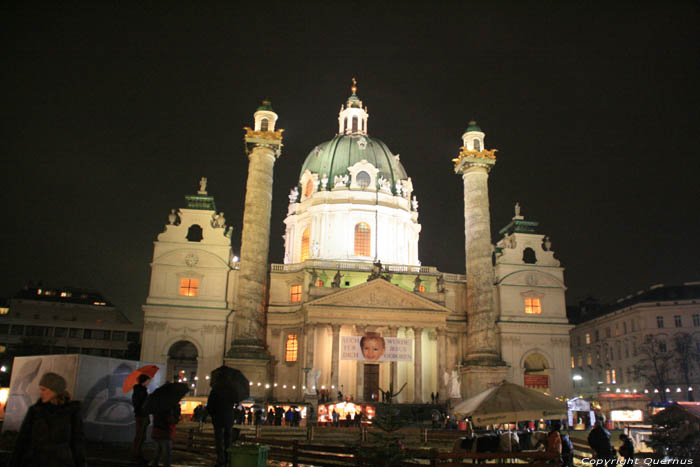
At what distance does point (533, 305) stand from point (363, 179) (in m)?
21.7

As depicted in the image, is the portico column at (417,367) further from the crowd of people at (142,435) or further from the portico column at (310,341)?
the crowd of people at (142,435)

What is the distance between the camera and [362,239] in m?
63.7

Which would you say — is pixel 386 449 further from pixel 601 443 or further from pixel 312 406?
pixel 312 406

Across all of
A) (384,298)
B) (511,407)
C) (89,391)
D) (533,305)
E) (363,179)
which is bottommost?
(511,407)

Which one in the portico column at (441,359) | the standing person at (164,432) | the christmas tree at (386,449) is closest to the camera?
the standing person at (164,432)

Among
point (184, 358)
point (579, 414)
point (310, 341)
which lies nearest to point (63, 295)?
point (184, 358)

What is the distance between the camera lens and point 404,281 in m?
57.2

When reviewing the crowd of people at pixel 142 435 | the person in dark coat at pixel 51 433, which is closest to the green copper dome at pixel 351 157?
the crowd of people at pixel 142 435

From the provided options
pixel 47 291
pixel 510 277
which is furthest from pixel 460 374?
pixel 47 291

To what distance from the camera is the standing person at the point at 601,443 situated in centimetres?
1527

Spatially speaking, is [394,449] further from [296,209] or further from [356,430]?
[296,209]

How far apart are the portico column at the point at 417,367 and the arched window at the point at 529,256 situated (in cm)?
1551

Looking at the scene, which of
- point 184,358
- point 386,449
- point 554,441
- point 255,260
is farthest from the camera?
point 184,358

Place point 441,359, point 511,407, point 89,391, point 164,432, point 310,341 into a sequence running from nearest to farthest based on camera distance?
point 164,432, point 89,391, point 511,407, point 310,341, point 441,359
